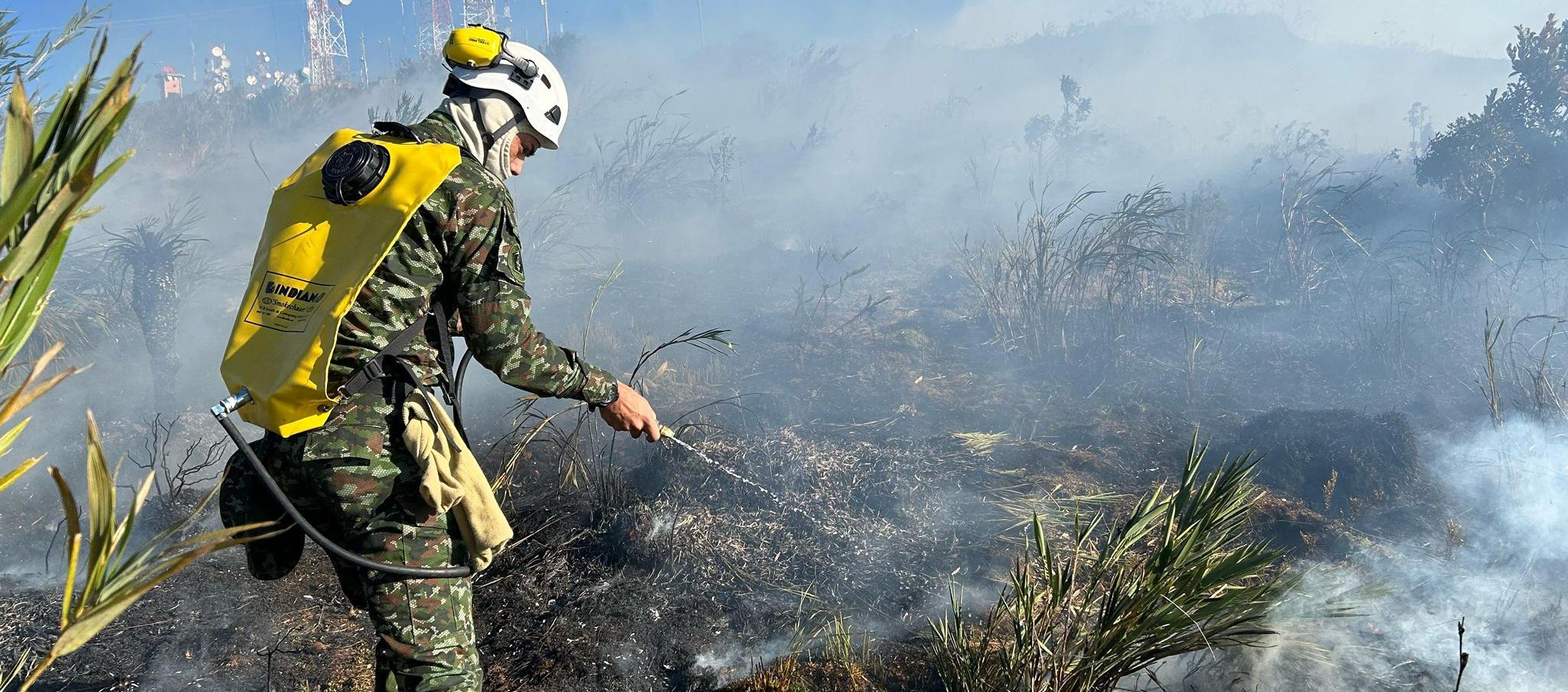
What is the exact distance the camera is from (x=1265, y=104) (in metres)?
19.9

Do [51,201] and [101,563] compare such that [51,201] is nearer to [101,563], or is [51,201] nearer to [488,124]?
[101,563]

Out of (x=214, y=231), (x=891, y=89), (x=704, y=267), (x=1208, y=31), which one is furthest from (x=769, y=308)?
(x=1208, y=31)

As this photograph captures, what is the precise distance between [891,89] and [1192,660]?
64.7 feet

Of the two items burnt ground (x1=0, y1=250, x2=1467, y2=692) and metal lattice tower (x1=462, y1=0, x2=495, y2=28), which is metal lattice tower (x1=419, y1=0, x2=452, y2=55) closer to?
metal lattice tower (x1=462, y1=0, x2=495, y2=28)

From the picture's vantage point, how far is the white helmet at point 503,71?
7.86 feet

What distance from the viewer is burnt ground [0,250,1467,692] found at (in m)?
3.12

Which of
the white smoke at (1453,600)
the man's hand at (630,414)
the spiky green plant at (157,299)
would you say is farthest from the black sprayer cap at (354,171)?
the spiky green plant at (157,299)

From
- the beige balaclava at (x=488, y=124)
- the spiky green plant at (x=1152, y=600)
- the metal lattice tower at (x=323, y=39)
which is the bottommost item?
the spiky green plant at (x=1152, y=600)

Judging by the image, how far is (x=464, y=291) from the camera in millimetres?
2219

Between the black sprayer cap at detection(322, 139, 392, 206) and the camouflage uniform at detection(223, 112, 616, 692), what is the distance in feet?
0.45

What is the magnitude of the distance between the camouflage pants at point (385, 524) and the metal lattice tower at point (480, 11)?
2418 centimetres

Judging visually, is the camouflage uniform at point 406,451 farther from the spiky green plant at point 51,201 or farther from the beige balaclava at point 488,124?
the spiky green plant at point 51,201

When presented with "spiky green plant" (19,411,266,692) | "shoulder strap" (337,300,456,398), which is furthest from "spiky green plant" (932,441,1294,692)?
"spiky green plant" (19,411,266,692)

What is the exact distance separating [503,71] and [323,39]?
2931cm
